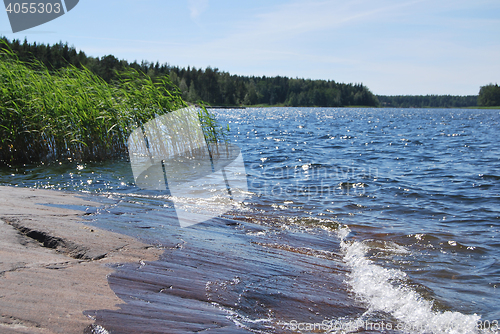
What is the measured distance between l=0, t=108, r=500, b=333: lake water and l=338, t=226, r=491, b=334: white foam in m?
0.02

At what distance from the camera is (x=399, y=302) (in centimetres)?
380

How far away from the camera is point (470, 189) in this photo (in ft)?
33.6

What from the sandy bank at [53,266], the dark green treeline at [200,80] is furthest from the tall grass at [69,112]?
the sandy bank at [53,266]

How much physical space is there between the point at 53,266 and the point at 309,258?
3.20 m

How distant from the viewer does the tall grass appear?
9633 millimetres

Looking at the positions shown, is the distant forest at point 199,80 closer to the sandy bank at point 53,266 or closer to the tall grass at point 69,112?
the tall grass at point 69,112

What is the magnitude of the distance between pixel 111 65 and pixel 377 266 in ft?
158

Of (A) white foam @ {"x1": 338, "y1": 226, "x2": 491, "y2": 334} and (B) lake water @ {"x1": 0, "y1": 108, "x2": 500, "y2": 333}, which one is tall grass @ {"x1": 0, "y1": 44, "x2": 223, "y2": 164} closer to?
(B) lake water @ {"x1": 0, "y1": 108, "x2": 500, "y2": 333}

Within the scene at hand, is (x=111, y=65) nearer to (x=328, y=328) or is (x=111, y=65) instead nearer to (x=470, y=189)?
(x=470, y=189)

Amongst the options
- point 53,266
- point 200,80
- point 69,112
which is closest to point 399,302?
point 53,266

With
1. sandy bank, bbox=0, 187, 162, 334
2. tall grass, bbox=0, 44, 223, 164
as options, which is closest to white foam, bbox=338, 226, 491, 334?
sandy bank, bbox=0, 187, 162, 334

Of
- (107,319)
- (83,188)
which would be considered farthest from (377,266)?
(83,188)

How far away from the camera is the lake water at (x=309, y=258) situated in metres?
3.03

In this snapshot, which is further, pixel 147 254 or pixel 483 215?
pixel 483 215
